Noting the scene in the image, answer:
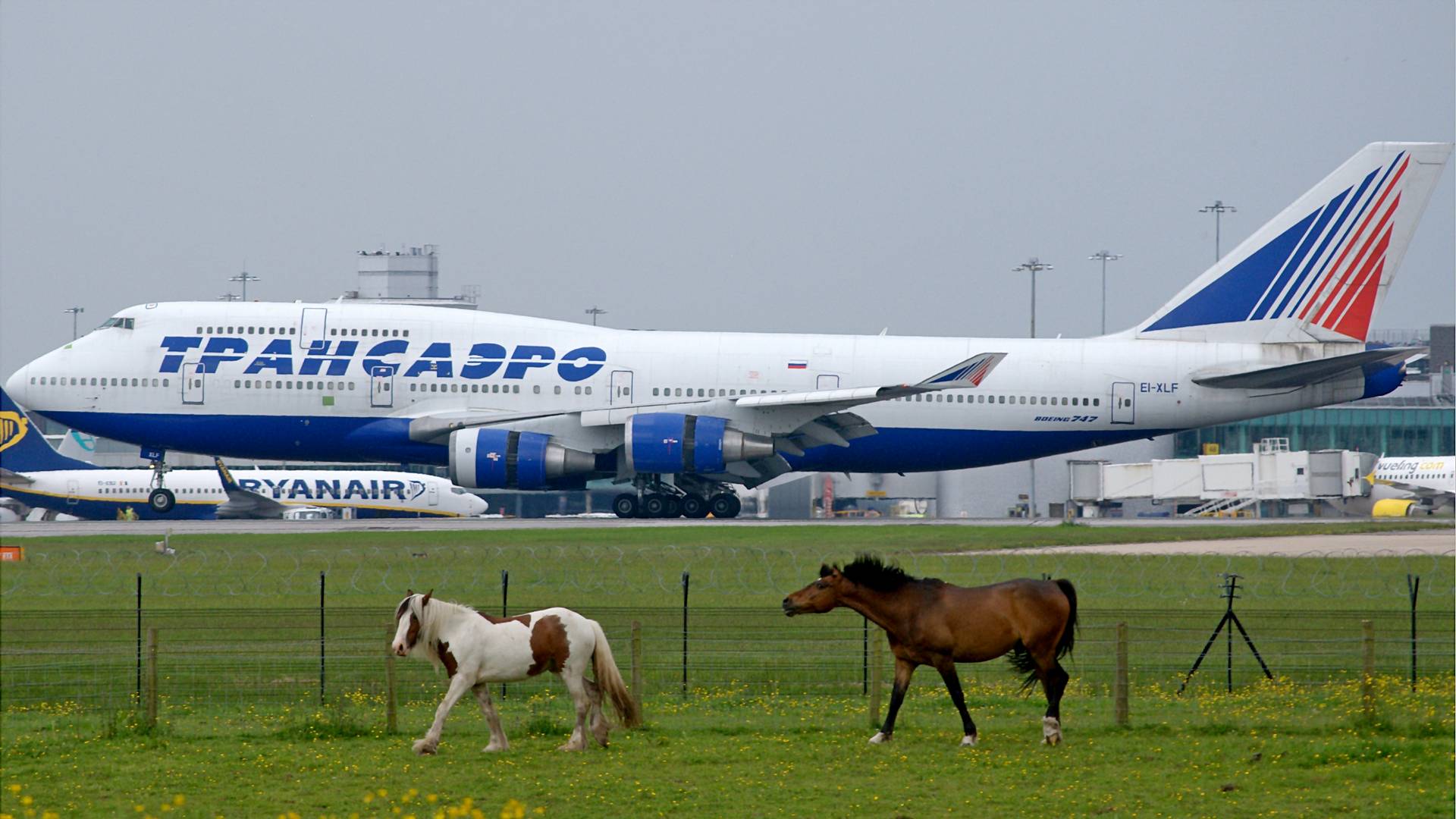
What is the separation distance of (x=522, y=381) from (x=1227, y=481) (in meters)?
40.4

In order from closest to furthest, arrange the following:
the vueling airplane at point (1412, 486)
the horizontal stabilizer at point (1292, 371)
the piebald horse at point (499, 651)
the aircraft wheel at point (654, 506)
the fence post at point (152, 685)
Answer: the piebald horse at point (499, 651)
the fence post at point (152, 685)
the horizontal stabilizer at point (1292, 371)
the aircraft wheel at point (654, 506)
the vueling airplane at point (1412, 486)

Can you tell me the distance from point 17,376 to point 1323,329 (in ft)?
121

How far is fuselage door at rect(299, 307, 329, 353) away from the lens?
4112 centimetres

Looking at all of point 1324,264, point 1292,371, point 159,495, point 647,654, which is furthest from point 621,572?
point 1324,264

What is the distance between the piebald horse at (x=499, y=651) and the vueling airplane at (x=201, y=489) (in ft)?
162

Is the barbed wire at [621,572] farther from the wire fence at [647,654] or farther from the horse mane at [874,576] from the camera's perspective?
the horse mane at [874,576]

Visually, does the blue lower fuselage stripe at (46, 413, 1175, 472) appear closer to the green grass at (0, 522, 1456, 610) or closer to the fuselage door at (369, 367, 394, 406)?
the fuselage door at (369, 367, 394, 406)

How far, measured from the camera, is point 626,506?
4225 cm

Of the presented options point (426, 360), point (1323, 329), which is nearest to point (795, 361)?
point (426, 360)

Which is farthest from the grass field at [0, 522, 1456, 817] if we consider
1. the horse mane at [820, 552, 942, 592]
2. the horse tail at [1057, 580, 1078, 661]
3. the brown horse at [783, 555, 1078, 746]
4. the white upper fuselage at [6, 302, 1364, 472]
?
the white upper fuselage at [6, 302, 1364, 472]

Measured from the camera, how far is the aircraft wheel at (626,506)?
42.2m

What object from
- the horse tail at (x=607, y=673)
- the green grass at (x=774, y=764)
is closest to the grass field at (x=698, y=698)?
the green grass at (x=774, y=764)

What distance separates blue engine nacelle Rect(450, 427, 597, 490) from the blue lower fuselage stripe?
5.36 ft

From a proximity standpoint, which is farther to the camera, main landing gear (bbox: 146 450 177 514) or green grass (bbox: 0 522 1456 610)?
main landing gear (bbox: 146 450 177 514)
